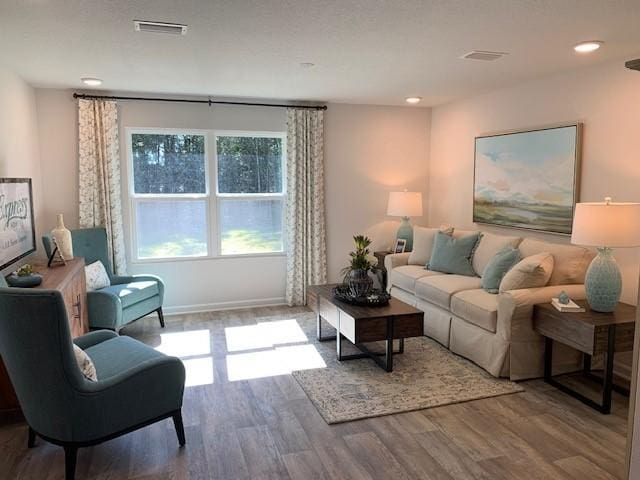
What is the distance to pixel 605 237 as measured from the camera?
3.12 metres

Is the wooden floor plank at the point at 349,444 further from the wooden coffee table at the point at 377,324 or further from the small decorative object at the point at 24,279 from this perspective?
the small decorative object at the point at 24,279

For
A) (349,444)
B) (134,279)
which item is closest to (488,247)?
(349,444)

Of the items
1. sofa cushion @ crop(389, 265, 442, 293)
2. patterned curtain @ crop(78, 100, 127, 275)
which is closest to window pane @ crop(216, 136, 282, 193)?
patterned curtain @ crop(78, 100, 127, 275)

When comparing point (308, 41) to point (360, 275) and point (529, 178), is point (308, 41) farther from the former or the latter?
point (529, 178)

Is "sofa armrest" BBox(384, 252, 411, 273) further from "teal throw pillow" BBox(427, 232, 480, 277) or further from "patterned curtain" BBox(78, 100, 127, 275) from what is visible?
"patterned curtain" BBox(78, 100, 127, 275)

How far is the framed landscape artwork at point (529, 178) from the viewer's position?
402 centimetres

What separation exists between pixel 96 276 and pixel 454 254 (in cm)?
343

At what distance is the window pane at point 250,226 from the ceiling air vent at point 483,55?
283 cm

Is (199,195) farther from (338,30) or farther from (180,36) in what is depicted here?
(338,30)

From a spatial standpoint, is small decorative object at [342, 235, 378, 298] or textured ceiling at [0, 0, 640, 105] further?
small decorative object at [342, 235, 378, 298]

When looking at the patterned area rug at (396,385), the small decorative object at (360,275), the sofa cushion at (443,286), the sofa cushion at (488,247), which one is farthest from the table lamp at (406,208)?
the patterned area rug at (396,385)

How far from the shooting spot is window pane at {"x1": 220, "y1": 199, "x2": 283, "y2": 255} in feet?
17.9

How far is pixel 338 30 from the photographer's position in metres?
2.85

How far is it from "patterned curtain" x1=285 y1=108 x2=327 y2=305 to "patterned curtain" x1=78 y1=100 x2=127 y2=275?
184cm
